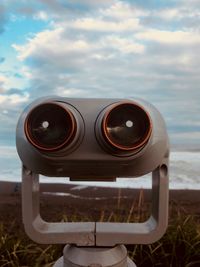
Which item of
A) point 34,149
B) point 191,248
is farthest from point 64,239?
point 191,248

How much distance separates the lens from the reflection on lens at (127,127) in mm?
1388

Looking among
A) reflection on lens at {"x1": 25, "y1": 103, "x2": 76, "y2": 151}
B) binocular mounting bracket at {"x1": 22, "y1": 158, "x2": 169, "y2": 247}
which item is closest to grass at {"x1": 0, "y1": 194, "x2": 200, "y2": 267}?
binocular mounting bracket at {"x1": 22, "y1": 158, "x2": 169, "y2": 247}

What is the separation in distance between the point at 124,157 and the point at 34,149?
1.03 feet

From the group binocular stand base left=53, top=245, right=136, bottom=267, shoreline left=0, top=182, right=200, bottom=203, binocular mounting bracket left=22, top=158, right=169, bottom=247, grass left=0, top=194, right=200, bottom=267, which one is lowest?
shoreline left=0, top=182, right=200, bottom=203

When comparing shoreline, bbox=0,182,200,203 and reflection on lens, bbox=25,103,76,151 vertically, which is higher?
reflection on lens, bbox=25,103,76,151

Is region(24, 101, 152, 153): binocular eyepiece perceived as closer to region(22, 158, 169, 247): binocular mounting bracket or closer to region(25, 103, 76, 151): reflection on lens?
region(25, 103, 76, 151): reflection on lens

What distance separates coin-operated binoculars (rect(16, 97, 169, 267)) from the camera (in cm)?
140

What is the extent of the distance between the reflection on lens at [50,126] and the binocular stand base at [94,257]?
1.42 feet

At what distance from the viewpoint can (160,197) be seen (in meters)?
1.62

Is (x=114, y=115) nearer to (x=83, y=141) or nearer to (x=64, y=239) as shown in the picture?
(x=83, y=141)

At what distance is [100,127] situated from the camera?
Answer: 1.39 meters

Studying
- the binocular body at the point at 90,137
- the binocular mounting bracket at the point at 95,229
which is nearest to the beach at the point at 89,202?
the binocular mounting bracket at the point at 95,229

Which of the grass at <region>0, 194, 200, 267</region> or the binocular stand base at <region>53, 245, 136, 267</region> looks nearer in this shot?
the binocular stand base at <region>53, 245, 136, 267</region>

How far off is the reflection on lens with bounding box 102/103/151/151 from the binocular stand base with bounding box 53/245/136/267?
0.42 m
